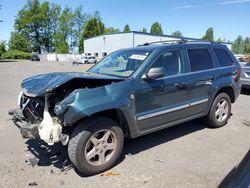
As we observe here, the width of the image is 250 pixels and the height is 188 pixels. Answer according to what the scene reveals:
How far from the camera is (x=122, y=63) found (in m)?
4.76

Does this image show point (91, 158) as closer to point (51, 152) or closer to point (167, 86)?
point (51, 152)

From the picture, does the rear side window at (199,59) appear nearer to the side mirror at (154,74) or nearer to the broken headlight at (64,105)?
the side mirror at (154,74)

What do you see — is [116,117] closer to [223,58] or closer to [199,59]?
[199,59]

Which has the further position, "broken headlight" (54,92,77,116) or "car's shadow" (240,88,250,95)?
"car's shadow" (240,88,250,95)

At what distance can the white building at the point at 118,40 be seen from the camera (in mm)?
46938

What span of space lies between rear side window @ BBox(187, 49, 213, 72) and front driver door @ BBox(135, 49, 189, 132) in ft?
0.94

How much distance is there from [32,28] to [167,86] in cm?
8356

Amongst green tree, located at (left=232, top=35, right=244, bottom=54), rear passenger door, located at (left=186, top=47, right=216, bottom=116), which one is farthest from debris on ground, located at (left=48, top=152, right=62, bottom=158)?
green tree, located at (left=232, top=35, right=244, bottom=54)

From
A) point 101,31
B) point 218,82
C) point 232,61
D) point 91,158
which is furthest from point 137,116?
point 101,31

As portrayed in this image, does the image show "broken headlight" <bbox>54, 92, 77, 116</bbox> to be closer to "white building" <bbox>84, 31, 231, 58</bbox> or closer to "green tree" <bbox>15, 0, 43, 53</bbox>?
"white building" <bbox>84, 31, 231, 58</bbox>

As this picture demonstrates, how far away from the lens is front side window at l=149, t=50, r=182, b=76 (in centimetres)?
436

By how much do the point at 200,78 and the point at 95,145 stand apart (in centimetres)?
251

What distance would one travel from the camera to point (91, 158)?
3664mm

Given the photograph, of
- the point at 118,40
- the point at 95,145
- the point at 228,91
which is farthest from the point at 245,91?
the point at 118,40
